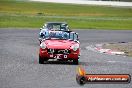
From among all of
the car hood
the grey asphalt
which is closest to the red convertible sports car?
the car hood

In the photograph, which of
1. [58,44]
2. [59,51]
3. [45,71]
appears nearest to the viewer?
[45,71]

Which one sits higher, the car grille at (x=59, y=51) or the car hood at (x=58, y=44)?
the car hood at (x=58, y=44)

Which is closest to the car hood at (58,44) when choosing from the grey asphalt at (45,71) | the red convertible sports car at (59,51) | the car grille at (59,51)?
the red convertible sports car at (59,51)

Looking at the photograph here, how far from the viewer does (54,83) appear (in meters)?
13.0

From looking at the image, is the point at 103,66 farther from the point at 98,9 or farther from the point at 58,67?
the point at 98,9

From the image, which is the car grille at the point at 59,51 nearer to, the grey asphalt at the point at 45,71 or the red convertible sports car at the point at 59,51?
the red convertible sports car at the point at 59,51

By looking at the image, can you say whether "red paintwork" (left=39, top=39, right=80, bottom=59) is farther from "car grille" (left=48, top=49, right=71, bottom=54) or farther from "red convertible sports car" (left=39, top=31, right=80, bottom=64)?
"car grille" (left=48, top=49, right=71, bottom=54)

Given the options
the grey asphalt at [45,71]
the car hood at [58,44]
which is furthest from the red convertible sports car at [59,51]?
the grey asphalt at [45,71]

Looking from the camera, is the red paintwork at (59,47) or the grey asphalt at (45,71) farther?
the red paintwork at (59,47)

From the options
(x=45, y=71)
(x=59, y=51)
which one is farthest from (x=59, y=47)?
(x=45, y=71)

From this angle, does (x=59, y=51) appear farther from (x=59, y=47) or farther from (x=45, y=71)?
(x=45, y=71)

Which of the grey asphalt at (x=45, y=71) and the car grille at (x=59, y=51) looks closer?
the grey asphalt at (x=45, y=71)

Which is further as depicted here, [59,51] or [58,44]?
[58,44]

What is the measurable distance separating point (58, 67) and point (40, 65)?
875 millimetres
